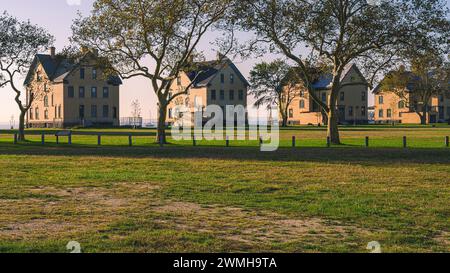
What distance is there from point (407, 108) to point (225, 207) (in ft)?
351

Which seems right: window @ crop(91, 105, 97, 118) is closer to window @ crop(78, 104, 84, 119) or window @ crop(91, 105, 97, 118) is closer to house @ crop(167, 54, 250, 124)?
window @ crop(78, 104, 84, 119)

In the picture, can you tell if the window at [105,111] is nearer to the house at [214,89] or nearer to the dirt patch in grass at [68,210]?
the house at [214,89]

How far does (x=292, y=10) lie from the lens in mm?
34156

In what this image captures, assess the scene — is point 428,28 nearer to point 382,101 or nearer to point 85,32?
point 85,32

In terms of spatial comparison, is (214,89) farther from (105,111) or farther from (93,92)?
→ (93,92)

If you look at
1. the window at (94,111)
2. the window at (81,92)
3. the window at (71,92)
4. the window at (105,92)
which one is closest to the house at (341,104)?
the window at (105,92)

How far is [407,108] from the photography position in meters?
112

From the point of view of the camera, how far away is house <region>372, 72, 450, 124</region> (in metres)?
105

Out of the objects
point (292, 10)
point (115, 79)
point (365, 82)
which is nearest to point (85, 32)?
point (292, 10)

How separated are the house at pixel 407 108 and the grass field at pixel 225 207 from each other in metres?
88.2

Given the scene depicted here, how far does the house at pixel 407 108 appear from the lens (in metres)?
105

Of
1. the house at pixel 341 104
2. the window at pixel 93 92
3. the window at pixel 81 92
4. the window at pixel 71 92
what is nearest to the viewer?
the window at pixel 71 92

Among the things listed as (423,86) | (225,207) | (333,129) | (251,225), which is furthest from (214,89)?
(251,225)
